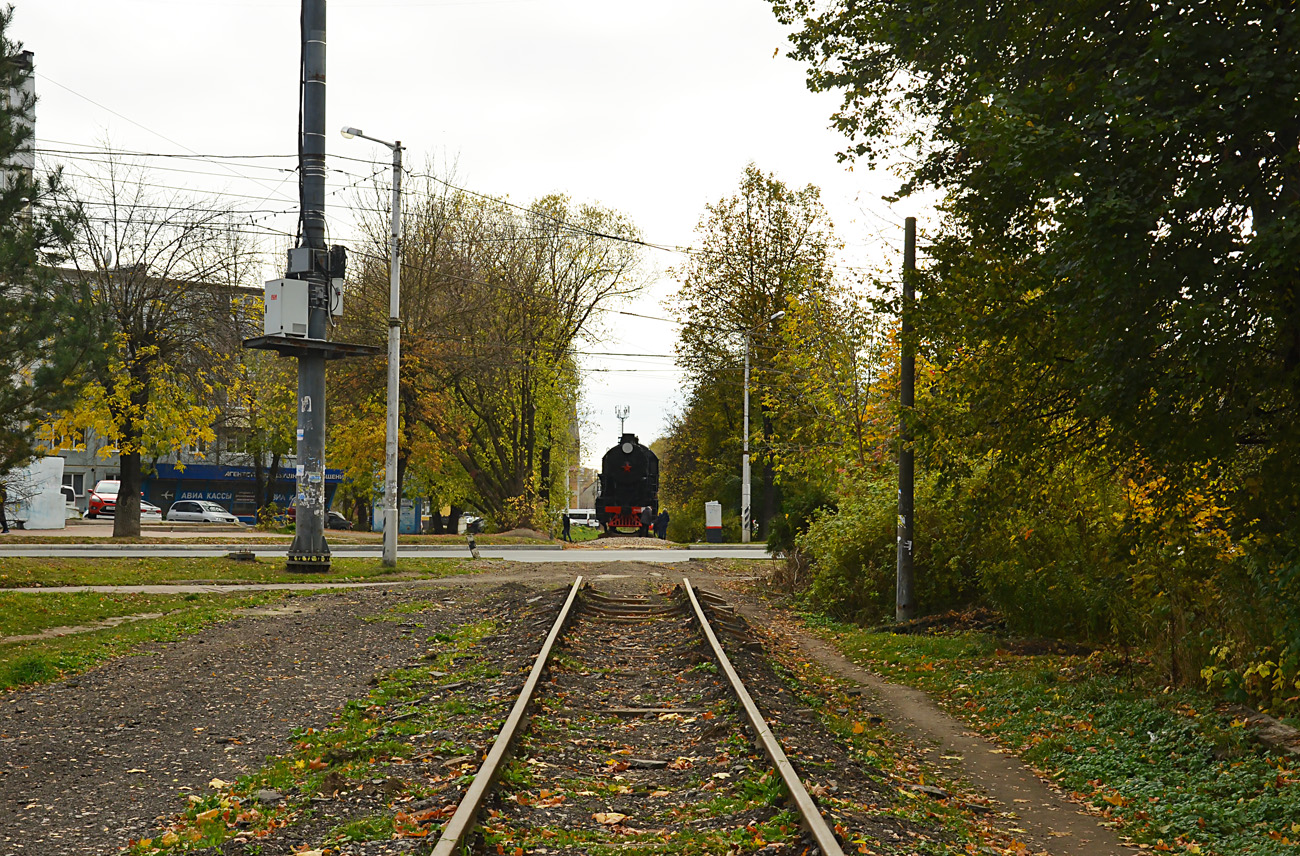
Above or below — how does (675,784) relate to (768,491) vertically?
below

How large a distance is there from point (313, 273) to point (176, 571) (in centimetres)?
644

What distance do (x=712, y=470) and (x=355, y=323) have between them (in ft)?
73.1

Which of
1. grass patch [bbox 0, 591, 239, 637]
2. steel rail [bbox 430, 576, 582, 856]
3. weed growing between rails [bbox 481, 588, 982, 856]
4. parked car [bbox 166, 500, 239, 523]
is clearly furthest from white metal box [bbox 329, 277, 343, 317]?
parked car [bbox 166, 500, 239, 523]

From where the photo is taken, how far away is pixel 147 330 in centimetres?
3098

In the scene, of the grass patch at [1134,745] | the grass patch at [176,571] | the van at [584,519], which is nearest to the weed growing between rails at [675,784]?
the grass patch at [1134,745]

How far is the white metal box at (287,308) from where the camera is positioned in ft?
69.1

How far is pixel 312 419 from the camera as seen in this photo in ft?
71.9

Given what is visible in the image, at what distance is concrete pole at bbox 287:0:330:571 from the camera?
2150cm

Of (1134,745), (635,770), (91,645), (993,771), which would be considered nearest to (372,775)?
(635,770)

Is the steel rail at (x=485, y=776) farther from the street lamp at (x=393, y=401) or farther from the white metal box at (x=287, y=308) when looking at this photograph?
the street lamp at (x=393, y=401)

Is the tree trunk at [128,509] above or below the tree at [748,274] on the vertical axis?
below

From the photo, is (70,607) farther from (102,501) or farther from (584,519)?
(584,519)

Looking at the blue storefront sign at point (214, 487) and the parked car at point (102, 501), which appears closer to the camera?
the parked car at point (102, 501)

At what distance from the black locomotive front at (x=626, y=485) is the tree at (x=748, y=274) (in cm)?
608
